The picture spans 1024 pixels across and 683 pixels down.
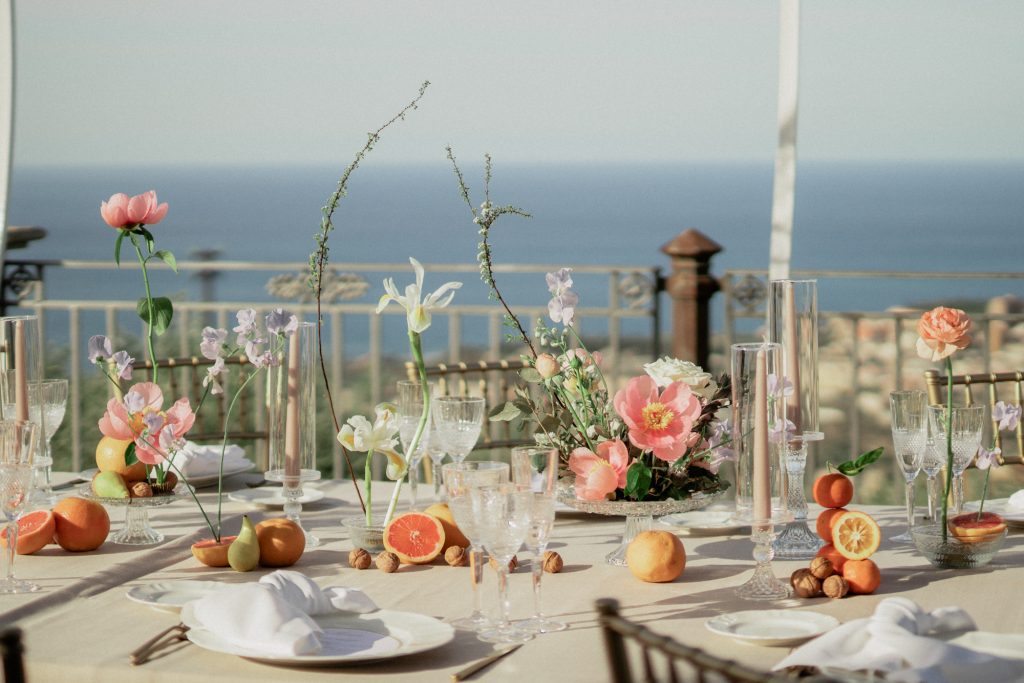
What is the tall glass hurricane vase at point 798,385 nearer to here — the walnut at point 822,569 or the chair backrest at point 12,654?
the walnut at point 822,569

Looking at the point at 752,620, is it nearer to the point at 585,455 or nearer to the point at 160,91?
the point at 585,455

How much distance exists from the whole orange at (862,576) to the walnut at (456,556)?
0.48 metres

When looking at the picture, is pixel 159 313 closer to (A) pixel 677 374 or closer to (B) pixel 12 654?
(A) pixel 677 374

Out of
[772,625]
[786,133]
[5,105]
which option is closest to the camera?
[772,625]

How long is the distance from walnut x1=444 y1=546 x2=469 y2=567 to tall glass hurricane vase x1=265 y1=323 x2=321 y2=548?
22cm

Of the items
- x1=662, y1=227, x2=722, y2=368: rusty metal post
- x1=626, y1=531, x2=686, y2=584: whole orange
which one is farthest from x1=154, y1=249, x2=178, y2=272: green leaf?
x1=662, y1=227, x2=722, y2=368: rusty metal post

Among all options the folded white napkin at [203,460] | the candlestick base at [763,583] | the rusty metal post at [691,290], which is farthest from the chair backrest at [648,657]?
the rusty metal post at [691,290]

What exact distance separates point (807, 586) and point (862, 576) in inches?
2.7

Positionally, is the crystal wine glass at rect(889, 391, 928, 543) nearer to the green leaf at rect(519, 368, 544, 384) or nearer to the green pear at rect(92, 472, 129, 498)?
the green leaf at rect(519, 368, 544, 384)

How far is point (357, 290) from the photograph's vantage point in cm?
486

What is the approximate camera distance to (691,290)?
451 centimetres

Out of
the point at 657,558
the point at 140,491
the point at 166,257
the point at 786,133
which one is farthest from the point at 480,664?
the point at 786,133

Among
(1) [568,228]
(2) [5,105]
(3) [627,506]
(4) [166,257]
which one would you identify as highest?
(1) [568,228]

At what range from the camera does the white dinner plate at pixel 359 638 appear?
4.15 ft
